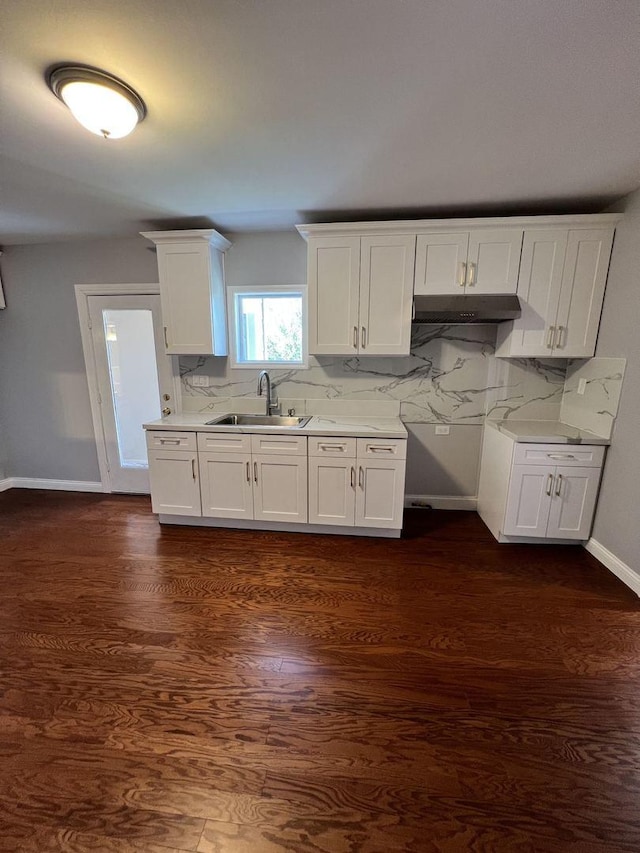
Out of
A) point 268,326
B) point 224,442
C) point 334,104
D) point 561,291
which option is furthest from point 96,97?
point 561,291

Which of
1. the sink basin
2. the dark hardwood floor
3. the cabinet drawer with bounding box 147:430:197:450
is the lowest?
the dark hardwood floor

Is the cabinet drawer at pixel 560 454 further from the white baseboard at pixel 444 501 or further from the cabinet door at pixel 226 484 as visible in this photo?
the cabinet door at pixel 226 484

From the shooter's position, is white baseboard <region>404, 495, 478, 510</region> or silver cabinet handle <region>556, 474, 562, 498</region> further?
white baseboard <region>404, 495, 478, 510</region>

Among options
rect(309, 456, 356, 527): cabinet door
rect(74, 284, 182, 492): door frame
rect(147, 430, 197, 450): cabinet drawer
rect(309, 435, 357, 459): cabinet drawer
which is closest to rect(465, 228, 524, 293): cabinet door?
rect(309, 435, 357, 459): cabinet drawer

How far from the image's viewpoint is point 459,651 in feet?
5.88

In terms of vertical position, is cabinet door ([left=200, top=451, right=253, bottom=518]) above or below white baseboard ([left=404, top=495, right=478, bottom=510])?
above

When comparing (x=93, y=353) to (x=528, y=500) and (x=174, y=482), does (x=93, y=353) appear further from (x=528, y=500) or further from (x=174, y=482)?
(x=528, y=500)

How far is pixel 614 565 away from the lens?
7.98 ft

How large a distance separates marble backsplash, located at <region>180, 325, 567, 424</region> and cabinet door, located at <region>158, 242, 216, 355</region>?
0.34 m

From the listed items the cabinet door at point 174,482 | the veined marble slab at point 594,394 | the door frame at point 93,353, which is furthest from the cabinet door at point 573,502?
the door frame at point 93,353

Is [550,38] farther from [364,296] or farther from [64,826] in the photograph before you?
[64,826]

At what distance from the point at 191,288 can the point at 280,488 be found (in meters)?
1.91

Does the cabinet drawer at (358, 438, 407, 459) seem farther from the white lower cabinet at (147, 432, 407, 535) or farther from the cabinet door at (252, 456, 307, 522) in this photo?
the cabinet door at (252, 456, 307, 522)

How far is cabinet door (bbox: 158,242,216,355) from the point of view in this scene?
295 cm
